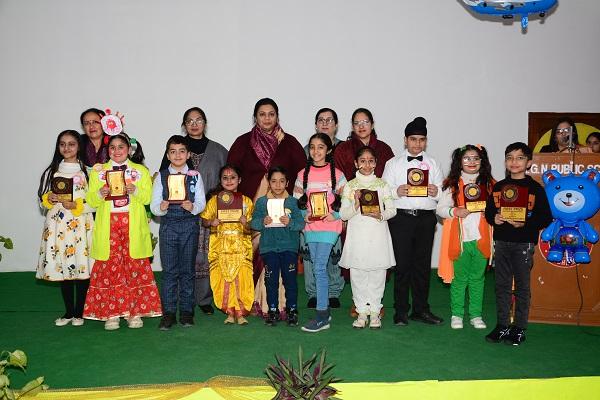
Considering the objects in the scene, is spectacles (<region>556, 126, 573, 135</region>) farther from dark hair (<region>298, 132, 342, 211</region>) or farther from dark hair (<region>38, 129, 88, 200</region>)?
dark hair (<region>38, 129, 88, 200</region>)

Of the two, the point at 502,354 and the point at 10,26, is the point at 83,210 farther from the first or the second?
the point at 10,26

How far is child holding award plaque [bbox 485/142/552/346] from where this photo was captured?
14.8 ft

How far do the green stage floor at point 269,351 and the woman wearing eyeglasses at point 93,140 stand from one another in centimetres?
144

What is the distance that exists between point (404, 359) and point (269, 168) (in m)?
2.11

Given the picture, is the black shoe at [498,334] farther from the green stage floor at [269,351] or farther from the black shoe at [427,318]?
the black shoe at [427,318]

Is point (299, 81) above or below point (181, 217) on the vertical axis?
above

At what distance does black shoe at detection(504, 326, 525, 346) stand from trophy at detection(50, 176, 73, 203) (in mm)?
3685

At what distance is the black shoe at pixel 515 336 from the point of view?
447cm

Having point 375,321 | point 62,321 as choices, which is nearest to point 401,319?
point 375,321

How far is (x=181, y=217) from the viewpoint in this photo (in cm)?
496

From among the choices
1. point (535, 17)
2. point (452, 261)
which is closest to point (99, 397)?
point (452, 261)

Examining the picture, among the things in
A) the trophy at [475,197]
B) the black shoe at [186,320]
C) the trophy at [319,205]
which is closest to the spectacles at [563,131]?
the trophy at [475,197]

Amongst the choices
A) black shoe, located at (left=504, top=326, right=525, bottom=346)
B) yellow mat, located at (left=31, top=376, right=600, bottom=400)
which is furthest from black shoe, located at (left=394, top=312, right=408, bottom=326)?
yellow mat, located at (left=31, top=376, right=600, bottom=400)

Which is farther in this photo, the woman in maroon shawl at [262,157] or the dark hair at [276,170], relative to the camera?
the woman in maroon shawl at [262,157]
